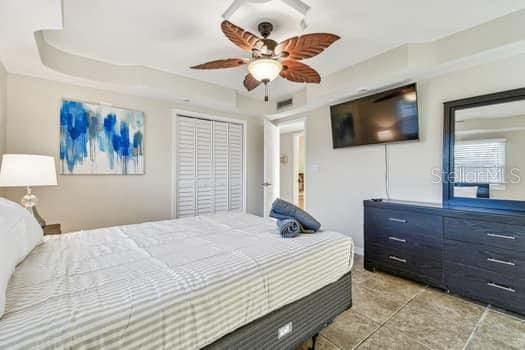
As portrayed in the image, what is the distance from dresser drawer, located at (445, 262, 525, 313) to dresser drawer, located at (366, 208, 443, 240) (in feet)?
1.09

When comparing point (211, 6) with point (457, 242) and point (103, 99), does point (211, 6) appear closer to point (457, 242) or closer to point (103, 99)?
point (103, 99)

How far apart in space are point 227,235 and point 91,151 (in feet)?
7.73

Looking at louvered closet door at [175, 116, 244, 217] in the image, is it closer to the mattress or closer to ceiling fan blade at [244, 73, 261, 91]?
ceiling fan blade at [244, 73, 261, 91]

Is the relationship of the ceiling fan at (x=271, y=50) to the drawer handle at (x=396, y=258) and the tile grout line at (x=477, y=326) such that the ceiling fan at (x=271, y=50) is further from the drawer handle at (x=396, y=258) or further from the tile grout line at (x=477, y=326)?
the tile grout line at (x=477, y=326)

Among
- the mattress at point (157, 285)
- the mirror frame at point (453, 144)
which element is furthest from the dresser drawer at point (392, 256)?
the mattress at point (157, 285)

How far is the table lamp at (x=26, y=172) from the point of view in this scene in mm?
2105

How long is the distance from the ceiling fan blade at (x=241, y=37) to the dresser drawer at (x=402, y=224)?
2212mm

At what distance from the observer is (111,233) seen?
6.10 feet

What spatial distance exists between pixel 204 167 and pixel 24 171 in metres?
2.16

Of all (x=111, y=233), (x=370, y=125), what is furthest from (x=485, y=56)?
(x=111, y=233)

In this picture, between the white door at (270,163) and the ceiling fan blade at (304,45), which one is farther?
the white door at (270,163)

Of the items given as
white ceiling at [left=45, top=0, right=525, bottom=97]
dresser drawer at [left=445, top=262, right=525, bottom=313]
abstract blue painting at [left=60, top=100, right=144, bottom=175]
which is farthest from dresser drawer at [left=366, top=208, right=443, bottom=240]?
abstract blue painting at [left=60, top=100, right=144, bottom=175]

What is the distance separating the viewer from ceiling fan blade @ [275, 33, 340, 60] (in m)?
1.77

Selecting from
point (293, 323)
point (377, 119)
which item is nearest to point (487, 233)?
point (377, 119)
